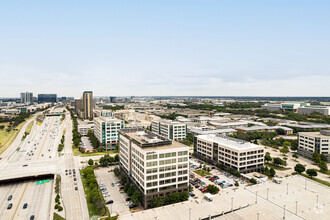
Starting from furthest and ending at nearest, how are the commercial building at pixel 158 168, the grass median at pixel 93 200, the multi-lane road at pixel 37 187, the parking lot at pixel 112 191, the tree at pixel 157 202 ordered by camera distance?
the parking lot at pixel 112 191 < the multi-lane road at pixel 37 187 < the commercial building at pixel 158 168 < the tree at pixel 157 202 < the grass median at pixel 93 200

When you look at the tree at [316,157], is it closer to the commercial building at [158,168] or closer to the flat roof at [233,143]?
the flat roof at [233,143]

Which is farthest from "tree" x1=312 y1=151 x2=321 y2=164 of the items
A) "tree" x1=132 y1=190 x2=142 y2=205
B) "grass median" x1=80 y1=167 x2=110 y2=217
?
"grass median" x1=80 y1=167 x2=110 y2=217

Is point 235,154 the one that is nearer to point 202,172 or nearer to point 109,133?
point 202,172

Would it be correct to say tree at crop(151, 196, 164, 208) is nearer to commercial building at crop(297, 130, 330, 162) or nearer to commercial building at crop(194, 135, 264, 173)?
commercial building at crop(194, 135, 264, 173)

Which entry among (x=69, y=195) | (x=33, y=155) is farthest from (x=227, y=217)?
(x=33, y=155)

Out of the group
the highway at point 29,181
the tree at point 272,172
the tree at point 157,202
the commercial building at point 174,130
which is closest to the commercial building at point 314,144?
the tree at point 272,172

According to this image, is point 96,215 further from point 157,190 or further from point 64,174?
point 64,174

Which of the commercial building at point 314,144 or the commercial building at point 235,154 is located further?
the commercial building at point 314,144
